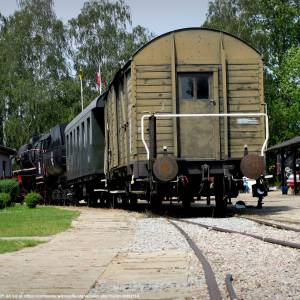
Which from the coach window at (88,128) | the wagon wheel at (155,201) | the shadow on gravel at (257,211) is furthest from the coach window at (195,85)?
the coach window at (88,128)

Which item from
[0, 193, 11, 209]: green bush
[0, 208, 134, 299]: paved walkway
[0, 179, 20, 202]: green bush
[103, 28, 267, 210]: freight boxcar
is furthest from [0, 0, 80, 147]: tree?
[0, 208, 134, 299]: paved walkway

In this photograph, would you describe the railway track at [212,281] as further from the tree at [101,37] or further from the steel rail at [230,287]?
the tree at [101,37]

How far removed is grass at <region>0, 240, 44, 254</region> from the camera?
9.23m

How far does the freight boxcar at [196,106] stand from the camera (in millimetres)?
14406

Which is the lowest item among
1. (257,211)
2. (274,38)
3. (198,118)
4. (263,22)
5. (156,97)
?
Result: (257,211)

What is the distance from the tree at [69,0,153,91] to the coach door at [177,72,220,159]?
36546 millimetres

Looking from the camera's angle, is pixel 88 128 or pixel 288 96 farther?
pixel 288 96

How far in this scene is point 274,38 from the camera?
180 ft

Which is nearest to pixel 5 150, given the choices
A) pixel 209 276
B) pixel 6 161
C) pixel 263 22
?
pixel 6 161

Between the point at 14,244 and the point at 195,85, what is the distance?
252 inches

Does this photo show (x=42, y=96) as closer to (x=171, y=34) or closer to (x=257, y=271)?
(x=171, y=34)

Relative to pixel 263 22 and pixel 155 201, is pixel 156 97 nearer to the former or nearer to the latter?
pixel 155 201

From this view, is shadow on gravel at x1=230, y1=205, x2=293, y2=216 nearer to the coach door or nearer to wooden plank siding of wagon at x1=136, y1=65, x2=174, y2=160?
the coach door

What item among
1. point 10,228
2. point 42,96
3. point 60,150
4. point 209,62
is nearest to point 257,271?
point 10,228
